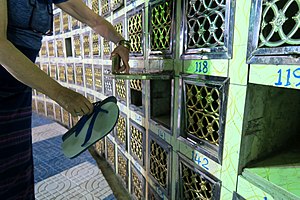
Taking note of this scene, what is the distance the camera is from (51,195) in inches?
49.6

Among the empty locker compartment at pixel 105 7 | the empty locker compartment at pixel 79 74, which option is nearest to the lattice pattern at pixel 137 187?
the empty locker compartment at pixel 105 7

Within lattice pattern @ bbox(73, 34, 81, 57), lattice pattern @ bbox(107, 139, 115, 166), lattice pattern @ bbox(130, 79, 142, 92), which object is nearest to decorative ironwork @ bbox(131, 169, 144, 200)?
lattice pattern @ bbox(107, 139, 115, 166)

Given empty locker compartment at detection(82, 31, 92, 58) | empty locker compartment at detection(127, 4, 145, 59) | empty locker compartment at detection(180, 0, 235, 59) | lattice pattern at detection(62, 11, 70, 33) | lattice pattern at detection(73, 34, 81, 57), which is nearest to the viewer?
empty locker compartment at detection(180, 0, 235, 59)

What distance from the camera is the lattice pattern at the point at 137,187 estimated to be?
4.16ft

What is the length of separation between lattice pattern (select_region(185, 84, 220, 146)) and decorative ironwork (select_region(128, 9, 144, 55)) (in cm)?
46

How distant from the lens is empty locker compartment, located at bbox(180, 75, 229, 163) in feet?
2.08

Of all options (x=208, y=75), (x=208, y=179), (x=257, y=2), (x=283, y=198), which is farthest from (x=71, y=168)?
(x=257, y=2)

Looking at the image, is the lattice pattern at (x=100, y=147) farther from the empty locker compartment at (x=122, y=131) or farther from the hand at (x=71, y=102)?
the hand at (x=71, y=102)

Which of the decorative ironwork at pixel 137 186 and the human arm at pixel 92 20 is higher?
the human arm at pixel 92 20

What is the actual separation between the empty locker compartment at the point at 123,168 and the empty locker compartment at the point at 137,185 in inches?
4.2

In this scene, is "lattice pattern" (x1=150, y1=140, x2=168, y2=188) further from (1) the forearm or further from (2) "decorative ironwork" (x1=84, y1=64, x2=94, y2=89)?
(2) "decorative ironwork" (x1=84, y1=64, x2=94, y2=89)

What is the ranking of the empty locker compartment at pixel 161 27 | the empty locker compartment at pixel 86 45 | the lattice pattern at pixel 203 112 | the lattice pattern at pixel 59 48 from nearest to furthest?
the lattice pattern at pixel 203 112 < the empty locker compartment at pixel 161 27 < the empty locker compartment at pixel 86 45 < the lattice pattern at pixel 59 48

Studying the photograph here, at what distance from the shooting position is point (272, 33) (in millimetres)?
479

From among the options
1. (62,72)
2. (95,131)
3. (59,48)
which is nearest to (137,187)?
(95,131)
